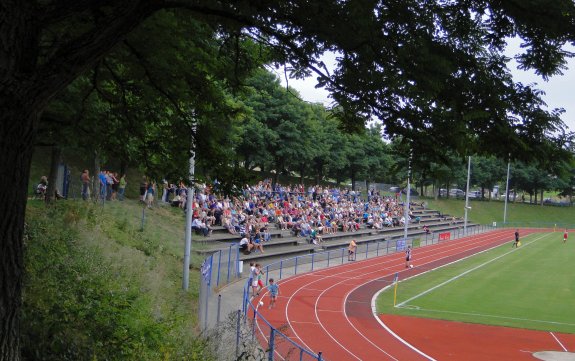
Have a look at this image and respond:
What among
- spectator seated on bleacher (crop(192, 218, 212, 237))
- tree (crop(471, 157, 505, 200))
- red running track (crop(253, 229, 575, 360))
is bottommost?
red running track (crop(253, 229, 575, 360))

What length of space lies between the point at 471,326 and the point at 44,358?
67.6ft

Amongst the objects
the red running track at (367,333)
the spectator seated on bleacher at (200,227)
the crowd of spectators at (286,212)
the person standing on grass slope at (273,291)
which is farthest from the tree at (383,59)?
the spectator seated on bleacher at (200,227)

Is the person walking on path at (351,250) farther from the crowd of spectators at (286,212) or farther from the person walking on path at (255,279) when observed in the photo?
the person walking on path at (255,279)

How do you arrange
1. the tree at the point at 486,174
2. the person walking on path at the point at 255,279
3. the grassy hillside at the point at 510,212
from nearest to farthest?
the person walking on path at the point at 255,279, the grassy hillside at the point at 510,212, the tree at the point at 486,174

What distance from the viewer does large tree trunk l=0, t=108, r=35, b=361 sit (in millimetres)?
4484


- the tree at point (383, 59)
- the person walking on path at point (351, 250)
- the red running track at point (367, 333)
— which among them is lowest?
the red running track at point (367, 333)

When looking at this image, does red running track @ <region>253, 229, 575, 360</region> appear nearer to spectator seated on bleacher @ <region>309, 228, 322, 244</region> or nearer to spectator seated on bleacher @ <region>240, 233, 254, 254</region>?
spectator seated on bleacher @ <region>240, 233, 254, 254</region>

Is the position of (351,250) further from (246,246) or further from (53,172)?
(53,172)

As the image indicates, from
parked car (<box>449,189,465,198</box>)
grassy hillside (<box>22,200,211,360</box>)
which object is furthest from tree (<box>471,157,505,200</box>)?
grassy hillside (<box>22,200,211,360</box>)

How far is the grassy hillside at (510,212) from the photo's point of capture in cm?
8588

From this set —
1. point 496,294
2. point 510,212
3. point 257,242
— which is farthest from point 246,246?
point 510,212

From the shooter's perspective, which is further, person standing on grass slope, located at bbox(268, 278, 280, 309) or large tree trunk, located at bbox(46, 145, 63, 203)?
person standing on grass slope, located at bbox(268, 278, 280, 309)

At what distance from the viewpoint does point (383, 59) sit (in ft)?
18.9

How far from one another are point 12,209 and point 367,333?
1901 cm
